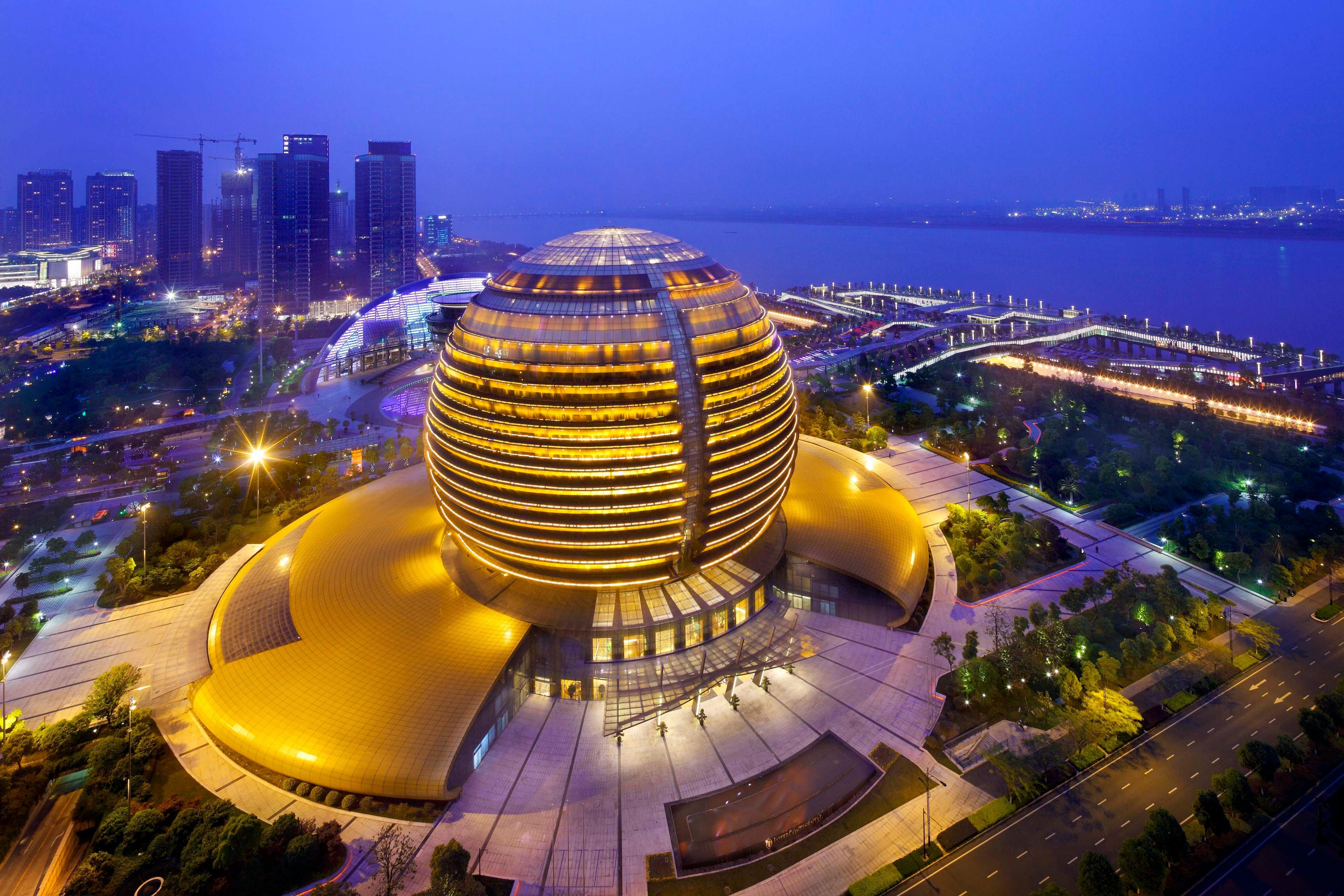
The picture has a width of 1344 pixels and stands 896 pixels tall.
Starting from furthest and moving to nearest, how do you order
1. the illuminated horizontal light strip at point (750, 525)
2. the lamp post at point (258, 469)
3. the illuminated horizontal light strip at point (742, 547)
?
the lamp post at point (258, 469) < the illuminated horizontal light strip at point (742, 547) < the illuminated horizontal light strip at point (750, 525)

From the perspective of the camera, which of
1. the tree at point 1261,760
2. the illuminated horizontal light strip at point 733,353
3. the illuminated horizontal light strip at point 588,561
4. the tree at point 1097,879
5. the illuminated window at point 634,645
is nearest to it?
the tree at point 1097,879

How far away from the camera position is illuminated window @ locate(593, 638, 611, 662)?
124ft

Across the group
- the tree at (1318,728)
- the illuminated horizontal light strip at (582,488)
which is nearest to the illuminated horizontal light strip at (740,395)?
the illuminated horizontal light strip at (582,488)

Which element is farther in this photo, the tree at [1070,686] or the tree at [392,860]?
the tree at [1070,686]

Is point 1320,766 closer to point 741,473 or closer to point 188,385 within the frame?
point 741,473

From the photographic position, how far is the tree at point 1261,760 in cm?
3141

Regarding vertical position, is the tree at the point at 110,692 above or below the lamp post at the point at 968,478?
below

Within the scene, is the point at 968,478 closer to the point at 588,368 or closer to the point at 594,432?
the point at 594,432

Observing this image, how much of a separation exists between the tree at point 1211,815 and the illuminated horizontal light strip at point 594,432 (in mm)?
30682

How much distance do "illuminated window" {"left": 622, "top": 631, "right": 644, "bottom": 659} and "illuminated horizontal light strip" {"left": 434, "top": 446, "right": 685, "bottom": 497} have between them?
873cm

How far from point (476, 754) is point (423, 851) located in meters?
5.06

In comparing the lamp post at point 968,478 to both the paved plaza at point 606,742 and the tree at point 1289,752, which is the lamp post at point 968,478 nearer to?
the paved plaza at point 606,742

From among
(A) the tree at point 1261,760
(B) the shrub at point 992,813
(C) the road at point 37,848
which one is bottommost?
(C) the road at point 37,848

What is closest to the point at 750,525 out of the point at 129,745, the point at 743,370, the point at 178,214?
the point at 743,370
